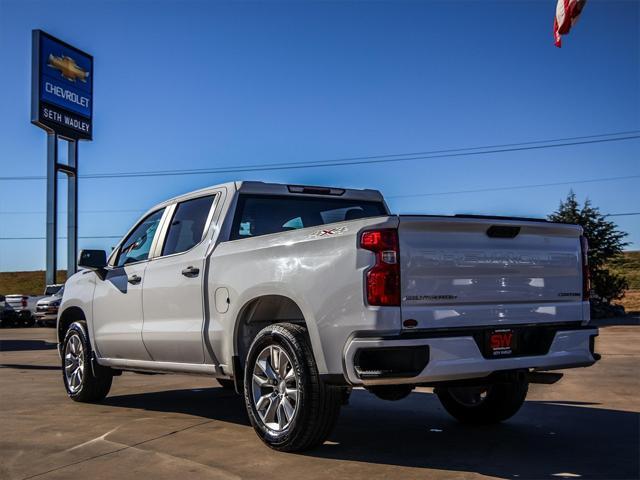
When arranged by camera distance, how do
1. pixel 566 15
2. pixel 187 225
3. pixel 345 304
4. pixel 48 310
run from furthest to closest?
1. pixel 48 310
2. pixel 566 15
3. pixel 187 225
4. pixel 345 304

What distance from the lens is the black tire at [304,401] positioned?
4.82 m

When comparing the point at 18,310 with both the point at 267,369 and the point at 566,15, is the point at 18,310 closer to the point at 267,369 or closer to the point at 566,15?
the point at 566,15

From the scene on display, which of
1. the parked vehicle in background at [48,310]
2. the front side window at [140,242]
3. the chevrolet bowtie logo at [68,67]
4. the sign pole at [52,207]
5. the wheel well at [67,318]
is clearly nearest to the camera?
the front side window at [140,242]

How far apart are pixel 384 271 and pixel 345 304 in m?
0.33

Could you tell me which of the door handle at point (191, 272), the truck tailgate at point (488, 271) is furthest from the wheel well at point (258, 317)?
the truck tailgate at point (488, 271)

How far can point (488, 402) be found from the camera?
618cm

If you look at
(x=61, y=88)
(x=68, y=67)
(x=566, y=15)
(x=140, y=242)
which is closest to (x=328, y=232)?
(x=140, y=242)

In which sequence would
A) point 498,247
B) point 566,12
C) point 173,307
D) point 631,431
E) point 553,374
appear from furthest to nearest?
point 566,12
point 173,307
point 631,431
point 553,374
point 498,247

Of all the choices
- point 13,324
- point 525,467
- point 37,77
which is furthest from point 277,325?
point 37,77

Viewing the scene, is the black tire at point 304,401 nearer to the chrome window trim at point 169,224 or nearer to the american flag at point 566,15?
the chrome window trim at point 169,224

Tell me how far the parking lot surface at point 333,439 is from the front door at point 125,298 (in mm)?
633

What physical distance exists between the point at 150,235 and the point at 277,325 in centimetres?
249

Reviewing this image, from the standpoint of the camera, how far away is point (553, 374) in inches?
207

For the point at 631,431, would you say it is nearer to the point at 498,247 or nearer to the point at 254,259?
the point at 498,247
